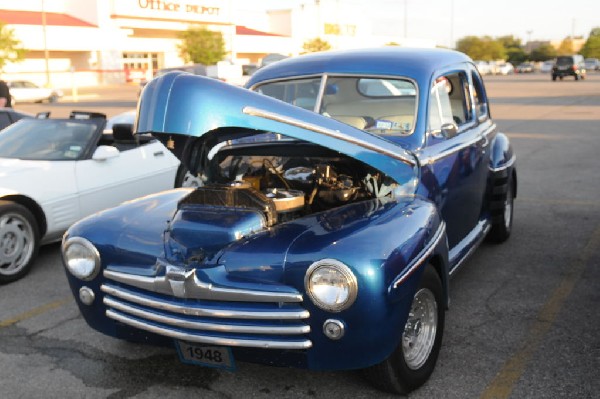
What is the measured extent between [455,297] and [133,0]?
56.9m

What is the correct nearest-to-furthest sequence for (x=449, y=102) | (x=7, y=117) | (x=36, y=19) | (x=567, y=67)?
(x=449, y=102)
(x=7, y=117)
(x=567, y=67)
(x=36, y=19)

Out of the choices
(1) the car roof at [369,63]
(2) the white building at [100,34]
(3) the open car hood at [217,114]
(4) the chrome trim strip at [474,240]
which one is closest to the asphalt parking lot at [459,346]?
(4) the chrome trim strip at [474,240]

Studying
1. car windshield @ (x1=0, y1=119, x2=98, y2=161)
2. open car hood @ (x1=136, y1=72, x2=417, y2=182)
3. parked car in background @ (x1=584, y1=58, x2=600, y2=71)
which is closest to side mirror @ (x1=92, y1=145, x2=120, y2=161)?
car windshield @ (x1=0, y1=119, x2=98, y2=161)

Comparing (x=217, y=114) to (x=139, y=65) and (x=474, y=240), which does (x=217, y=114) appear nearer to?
(x=474, y=240)

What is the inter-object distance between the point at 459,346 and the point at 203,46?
177 feet

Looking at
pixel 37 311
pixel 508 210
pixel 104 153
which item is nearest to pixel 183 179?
pixel 104 153

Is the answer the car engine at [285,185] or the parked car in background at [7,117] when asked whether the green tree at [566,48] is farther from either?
the car engine at [285,185]

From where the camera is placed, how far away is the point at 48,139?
20.8 ft

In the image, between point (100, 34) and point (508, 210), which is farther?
point (100, 34)

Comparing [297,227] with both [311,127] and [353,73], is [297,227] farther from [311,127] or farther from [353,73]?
[353,73]

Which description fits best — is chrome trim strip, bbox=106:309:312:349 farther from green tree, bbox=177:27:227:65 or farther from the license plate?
green tree, bbox=177:27:227:65

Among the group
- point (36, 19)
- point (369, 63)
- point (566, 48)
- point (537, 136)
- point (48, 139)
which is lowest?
point (537, 136)

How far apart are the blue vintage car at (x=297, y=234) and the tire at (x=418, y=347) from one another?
1cm

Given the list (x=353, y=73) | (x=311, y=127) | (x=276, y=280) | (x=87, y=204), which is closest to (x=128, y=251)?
(x=276, y=280)
